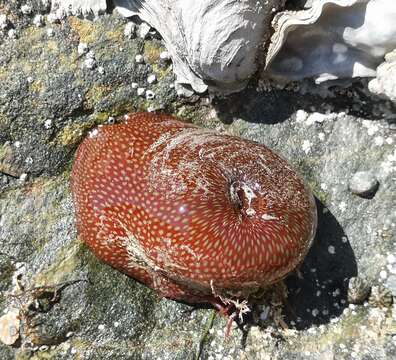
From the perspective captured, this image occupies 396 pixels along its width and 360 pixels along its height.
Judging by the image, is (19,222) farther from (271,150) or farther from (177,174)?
(271,150)

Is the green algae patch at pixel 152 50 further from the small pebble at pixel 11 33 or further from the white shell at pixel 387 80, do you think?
the white shell at pixel 387 80

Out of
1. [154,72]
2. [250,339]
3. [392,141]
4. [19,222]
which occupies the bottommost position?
[250,339]

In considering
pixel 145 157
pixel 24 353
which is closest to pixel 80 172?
pixel 145 157

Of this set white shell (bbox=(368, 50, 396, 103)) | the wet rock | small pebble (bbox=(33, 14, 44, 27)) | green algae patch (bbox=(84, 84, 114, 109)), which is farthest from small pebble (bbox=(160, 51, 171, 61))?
the wet rock

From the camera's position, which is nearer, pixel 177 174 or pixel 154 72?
pixel 177 174

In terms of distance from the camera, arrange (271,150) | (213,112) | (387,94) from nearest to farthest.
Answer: (387,94), (271,150), (213,112)

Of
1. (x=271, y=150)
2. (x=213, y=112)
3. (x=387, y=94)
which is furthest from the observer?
(x=213, y=112)
